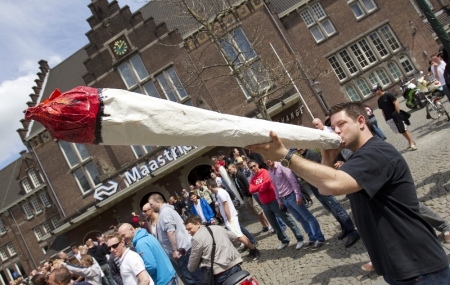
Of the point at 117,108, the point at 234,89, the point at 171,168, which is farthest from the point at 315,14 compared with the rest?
the point at 117,108

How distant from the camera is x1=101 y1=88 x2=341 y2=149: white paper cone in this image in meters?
1.88

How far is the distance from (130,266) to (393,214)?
3143mm

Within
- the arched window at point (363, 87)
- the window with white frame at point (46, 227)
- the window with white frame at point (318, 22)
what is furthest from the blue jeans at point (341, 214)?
the window with white frame at point (46, 227)

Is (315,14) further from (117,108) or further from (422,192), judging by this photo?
(117,108)

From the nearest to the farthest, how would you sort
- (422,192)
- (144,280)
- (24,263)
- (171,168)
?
(144,280) → (422,192) → (171,168) → (24,263)

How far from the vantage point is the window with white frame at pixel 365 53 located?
1051 inches

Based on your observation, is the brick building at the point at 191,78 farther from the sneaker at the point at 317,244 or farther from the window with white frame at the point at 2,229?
the sneaker at the point at 317,244

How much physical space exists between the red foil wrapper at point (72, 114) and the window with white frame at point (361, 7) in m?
28.8

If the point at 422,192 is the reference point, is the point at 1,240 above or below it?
above

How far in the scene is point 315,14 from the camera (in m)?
27.8

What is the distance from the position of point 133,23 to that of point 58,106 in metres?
25.0

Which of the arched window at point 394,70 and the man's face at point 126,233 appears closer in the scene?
the man's face at point 126,233

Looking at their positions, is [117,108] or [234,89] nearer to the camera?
[117,108]

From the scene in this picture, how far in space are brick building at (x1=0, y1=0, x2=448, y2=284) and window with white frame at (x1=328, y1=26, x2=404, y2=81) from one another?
74mm
